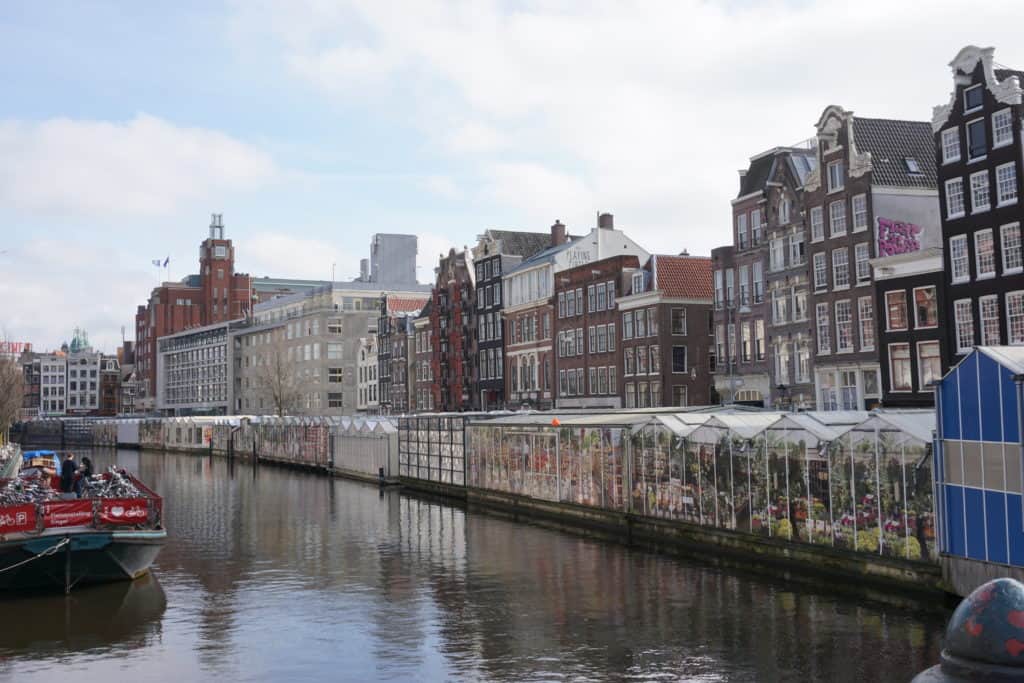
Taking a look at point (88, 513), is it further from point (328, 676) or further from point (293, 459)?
Answer: point (293, 459)

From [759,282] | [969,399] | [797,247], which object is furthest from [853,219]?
[969,399]

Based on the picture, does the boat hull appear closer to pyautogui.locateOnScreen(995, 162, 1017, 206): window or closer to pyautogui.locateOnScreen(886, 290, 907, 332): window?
pyautogui.locateOnScreen(995, 162, 1017, 206): window

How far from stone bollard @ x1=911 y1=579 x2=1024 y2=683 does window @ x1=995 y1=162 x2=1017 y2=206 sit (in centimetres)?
4941

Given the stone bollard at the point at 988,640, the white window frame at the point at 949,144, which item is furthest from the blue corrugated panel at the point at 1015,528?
the white window frame at the point at 949,144

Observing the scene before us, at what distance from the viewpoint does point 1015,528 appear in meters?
21.9

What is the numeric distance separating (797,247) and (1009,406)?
1683 inches

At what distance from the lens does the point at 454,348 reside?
10650cm

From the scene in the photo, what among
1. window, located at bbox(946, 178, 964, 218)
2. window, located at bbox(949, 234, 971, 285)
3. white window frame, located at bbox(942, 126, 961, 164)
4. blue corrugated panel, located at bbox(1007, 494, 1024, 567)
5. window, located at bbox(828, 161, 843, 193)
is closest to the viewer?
blue corrugated panel, located at bbox(1007, 494, 1024, 567)

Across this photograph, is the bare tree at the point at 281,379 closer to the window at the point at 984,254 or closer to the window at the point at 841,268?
the window at the point at 841,268

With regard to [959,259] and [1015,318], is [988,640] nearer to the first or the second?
[1015,318]

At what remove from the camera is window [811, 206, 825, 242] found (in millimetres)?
61188

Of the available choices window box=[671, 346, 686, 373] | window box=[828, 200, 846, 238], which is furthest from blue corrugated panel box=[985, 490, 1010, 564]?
window box=[671, 346, 686, 373]

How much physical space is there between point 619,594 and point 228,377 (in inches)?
6040

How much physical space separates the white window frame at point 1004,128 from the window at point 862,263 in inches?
389
